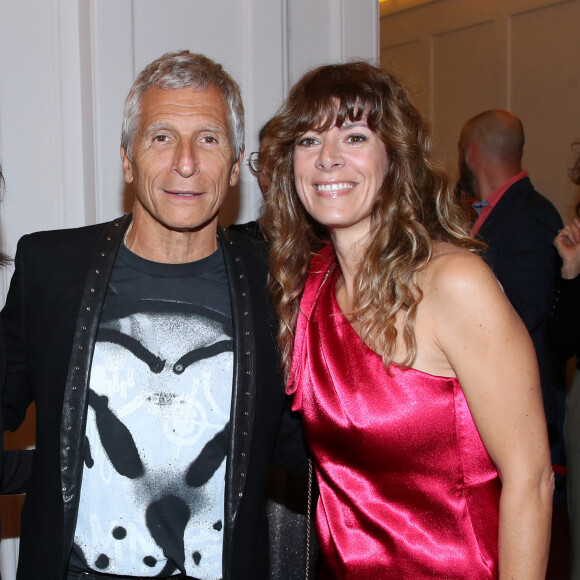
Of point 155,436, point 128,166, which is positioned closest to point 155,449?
point 155,436

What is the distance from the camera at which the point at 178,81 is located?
1914 millimetres

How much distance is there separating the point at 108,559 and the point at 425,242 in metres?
1.07

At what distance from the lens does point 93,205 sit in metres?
2.63

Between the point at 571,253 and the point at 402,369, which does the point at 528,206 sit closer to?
the point at 571,253

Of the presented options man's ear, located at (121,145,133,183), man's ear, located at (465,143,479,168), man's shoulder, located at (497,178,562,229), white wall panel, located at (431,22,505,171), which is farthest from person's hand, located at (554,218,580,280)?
white wall panel, located at (431,22,505,171)

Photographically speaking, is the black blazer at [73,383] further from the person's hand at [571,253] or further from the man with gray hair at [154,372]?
the person's hand at [571,253]

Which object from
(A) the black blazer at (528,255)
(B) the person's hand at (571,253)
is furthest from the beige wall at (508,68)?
(B) the person's hand at (571,253)

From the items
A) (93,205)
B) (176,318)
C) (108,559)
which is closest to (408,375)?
(176,318)

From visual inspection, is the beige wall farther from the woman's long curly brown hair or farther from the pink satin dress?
the pink satin dress

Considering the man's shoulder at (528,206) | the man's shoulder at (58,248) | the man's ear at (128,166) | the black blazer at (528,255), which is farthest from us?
the man's shoulder at (528,206)

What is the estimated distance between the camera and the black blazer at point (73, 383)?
67.7 inches

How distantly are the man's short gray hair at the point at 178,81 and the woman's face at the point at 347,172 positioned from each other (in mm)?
299

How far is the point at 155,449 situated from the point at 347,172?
2.70ft

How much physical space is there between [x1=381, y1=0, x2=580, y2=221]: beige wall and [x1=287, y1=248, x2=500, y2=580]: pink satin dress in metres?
3.36
